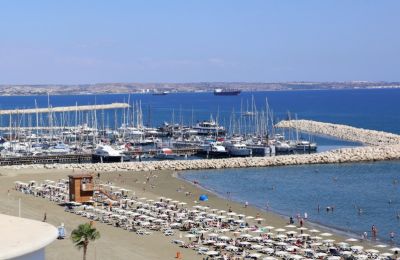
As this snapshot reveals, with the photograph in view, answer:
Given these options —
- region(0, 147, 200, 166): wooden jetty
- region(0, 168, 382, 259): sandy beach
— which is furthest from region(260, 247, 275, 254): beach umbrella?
region(0, 147, 200, 166): wooden jetty

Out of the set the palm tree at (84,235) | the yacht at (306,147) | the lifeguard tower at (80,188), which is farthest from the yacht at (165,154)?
the palm tree at (84,235)

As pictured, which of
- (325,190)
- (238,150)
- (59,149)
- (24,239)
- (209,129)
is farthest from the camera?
(209,129)

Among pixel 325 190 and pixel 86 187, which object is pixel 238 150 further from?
pixel 86 187

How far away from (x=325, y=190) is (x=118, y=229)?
2156 cm

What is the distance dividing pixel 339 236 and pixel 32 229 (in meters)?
27.5

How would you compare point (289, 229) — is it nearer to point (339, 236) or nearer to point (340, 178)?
point (339, 236)

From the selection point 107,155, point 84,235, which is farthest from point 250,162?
point 84,235

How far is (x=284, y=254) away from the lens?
31.3 m

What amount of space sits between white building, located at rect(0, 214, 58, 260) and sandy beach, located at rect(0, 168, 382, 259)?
61.7ft

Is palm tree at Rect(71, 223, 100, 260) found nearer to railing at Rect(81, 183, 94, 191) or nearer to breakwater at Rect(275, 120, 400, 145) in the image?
railing at Rect(81, 183, 94, 191)

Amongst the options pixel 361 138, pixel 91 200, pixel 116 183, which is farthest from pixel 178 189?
pixel 361 138

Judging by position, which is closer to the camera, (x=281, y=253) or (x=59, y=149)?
(x=281, y=253)

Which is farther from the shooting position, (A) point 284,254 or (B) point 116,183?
(B) point 116,183

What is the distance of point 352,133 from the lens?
109 metres
